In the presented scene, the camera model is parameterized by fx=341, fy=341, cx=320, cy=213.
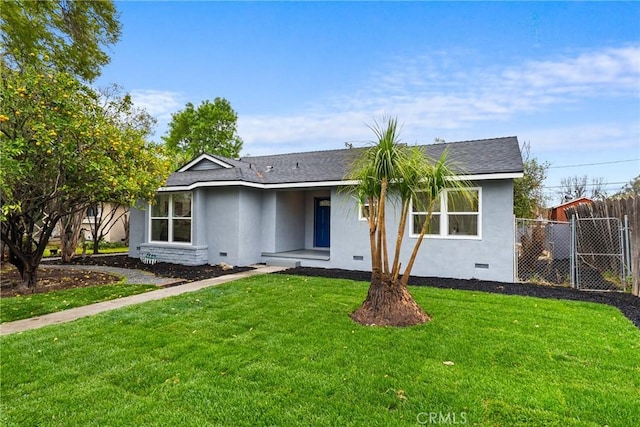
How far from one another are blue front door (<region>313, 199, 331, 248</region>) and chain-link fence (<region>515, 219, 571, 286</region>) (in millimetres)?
7125

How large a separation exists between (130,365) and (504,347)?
472 cm

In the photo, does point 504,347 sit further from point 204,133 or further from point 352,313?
point 204,133

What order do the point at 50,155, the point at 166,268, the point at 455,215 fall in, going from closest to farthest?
the point at 50,155 → the point at 455,215 → the point at 166,268

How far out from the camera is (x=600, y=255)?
9305mm

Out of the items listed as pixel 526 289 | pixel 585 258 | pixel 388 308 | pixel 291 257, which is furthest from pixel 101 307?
pixel 585 258

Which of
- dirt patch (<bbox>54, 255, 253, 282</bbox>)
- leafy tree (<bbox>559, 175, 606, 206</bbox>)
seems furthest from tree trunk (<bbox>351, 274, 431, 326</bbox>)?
leafy tree (<bbox>559, 175, 606, 206</bbox>)

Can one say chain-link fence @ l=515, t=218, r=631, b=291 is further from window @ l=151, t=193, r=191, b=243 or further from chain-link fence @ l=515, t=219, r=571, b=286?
window @ l=151, t=193, r=191, b=243

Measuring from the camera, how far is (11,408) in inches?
126

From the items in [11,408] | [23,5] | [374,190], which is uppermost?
[23,5]

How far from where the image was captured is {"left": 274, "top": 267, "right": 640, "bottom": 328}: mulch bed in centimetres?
693

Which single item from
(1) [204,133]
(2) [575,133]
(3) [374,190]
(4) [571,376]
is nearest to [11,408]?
(3) [374,190]

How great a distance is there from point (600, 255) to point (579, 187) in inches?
1214

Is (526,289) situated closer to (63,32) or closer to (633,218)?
(633,218)
